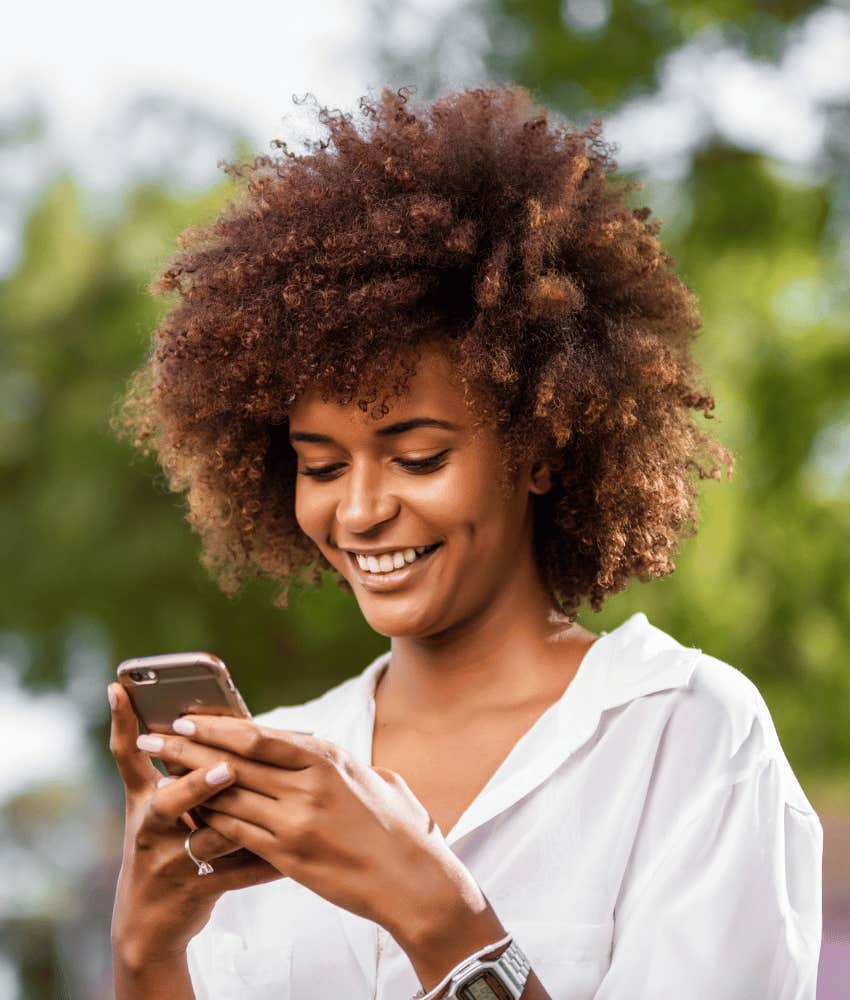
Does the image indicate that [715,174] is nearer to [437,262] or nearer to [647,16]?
[647,16]

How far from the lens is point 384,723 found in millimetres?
2818

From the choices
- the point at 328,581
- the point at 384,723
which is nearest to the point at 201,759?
the point at 384,723

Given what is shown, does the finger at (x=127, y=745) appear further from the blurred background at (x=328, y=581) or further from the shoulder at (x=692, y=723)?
the blurred background at (x=328, y=581)

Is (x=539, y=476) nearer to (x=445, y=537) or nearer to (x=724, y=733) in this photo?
(x=445, y=537)

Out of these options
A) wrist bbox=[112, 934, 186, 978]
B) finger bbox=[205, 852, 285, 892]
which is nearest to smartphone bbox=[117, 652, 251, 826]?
finger bbox=[205, 852, 285, 892]

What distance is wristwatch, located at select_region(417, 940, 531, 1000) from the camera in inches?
77.8

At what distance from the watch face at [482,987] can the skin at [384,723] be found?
0.04m

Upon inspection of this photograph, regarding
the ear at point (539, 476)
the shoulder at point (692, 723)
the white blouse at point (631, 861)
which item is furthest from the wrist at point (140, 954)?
the ear at point (539, 476)

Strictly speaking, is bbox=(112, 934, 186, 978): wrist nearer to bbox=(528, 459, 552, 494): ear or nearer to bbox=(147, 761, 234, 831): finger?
bbox=(147, 761, 234, 831): finger

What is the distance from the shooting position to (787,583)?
7.23 metres

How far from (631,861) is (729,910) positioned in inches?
8.3

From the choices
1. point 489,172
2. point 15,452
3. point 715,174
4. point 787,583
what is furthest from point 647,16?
point 489,172

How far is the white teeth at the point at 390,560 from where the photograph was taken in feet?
8.00

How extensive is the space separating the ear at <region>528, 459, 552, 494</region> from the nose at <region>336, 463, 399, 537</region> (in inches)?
13.4
